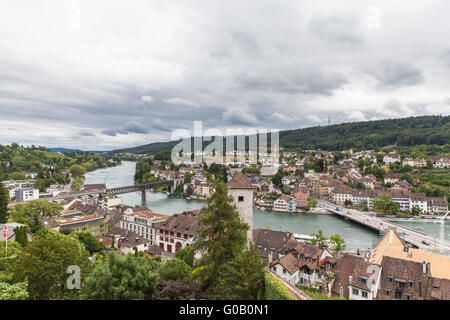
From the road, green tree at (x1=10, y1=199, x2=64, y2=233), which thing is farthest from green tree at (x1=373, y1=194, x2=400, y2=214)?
green tree at (x1=10, y1=199, x2=64, y2=233)

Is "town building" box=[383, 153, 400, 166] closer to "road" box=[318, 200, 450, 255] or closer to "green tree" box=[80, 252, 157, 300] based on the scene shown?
"road" box=[318, 200, 450, 255]

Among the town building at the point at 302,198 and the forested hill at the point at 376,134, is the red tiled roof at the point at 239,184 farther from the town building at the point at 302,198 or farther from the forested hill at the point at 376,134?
the forested hill at the point at 376,134

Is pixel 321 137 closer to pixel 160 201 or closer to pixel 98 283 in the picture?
pixel 160 201

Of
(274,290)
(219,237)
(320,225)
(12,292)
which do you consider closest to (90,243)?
(12,292)

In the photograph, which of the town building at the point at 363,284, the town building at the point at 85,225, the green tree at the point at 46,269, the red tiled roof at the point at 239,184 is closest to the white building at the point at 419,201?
the town building at the point at 363,284

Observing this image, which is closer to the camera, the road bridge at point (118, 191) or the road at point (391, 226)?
the road at point (391, 226)
